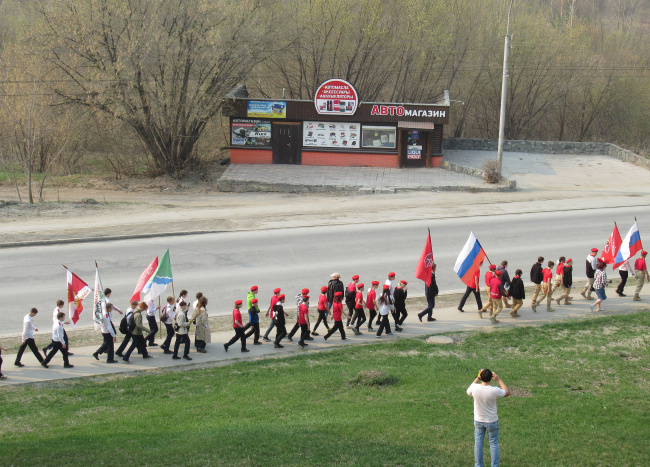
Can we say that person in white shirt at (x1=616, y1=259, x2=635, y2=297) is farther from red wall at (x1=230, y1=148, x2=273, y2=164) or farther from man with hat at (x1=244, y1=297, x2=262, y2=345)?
red wall at (x1=230, y1=148, x2=273, y2=164)

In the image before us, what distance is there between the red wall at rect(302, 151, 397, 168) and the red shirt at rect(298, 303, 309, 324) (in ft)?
66.2

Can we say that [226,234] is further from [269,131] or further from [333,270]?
[269,131]

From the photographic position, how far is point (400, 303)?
13.9 m

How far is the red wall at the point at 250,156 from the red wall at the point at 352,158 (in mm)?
1893

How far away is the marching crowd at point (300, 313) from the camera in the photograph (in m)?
12.2

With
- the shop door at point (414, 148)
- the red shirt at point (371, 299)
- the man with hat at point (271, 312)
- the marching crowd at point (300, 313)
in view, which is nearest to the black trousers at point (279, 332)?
the marching crowd at point (300, 313)

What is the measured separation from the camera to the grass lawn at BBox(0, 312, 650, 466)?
7684mm

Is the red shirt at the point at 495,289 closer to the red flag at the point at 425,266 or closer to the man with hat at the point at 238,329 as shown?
the red flag at the point at 425,266

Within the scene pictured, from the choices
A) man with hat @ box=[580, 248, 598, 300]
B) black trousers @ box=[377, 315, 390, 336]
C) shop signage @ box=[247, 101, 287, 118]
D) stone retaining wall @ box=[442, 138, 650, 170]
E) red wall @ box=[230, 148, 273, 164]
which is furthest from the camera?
stone retaining wall @ box=[442, 138, 650, 170]

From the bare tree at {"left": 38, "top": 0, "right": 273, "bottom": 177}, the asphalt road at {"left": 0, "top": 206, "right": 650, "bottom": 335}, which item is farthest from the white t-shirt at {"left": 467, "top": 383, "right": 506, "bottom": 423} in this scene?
the bare tree at {"left": 38, "top": 0, "right": 273, "bottom": 177}

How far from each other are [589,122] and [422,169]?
773 inches

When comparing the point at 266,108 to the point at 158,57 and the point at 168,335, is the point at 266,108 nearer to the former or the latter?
the point at 158,57

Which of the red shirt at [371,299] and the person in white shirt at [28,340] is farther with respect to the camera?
the red shirt at [371,299]

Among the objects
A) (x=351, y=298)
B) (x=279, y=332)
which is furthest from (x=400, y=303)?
(x=279, y=332)
